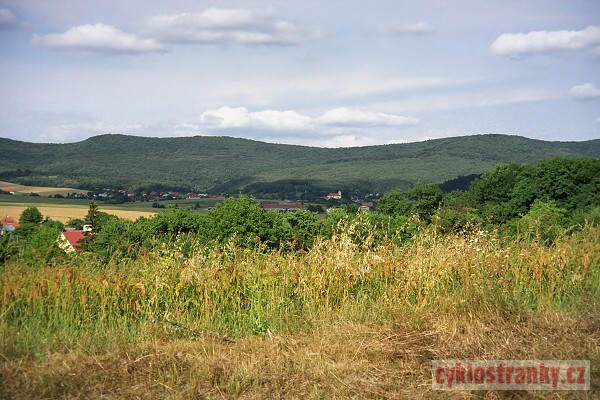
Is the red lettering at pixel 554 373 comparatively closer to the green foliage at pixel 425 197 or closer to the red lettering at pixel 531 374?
the red lettering at pixel 531 374

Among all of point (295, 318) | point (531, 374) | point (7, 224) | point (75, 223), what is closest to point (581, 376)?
Answer: point (531, 374)

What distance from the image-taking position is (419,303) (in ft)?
20.8

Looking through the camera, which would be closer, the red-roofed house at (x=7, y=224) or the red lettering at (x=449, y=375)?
the red lettering at (x=449, y=375)

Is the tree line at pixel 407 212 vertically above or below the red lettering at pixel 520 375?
below

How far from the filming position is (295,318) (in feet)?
19.9

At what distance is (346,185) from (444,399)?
17311cm

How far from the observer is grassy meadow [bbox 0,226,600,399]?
178 inches

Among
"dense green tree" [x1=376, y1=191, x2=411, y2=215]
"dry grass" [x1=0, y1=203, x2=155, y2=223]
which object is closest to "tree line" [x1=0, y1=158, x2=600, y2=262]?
"dense green tree" [x1=376, y1=191, x2=411, y2=215]

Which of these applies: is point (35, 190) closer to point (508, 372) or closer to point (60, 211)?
point (60, 211)

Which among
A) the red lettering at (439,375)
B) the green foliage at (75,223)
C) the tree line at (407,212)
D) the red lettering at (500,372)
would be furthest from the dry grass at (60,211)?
the red lettering at (500,372)

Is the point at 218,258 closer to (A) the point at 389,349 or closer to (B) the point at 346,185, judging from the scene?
(A) the point at 389,349

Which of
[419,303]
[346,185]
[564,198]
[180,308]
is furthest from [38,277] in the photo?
[346,185]

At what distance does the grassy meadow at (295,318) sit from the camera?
14.8 ft

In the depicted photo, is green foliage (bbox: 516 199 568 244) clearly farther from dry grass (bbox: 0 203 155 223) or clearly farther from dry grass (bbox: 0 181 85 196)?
dry grass (bbox: 0 181 85 196)
